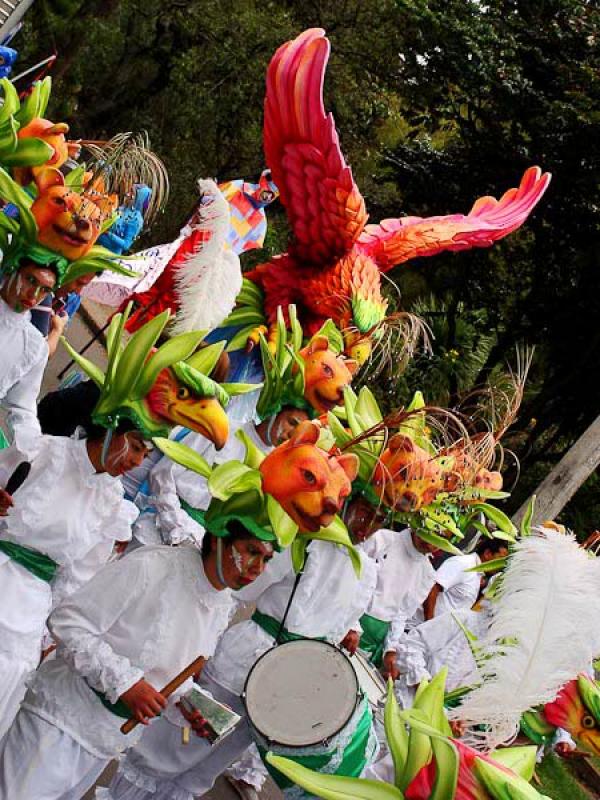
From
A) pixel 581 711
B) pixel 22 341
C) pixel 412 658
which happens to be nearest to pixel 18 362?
pixel 22 341

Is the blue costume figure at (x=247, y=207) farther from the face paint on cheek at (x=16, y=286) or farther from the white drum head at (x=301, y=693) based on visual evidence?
the white drum head at (x=301, y=693)

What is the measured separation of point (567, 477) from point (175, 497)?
3.68 m

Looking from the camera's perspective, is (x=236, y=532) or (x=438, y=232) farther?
(x=438, y=232)

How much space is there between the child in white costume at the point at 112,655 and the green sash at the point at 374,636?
1613 mm

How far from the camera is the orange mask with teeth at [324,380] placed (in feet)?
13.0

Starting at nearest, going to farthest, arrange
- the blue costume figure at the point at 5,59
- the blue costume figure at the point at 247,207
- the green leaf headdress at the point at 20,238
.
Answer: the green leaf headdress at the point at 20,238, the blue costume figure at the point at 5,59, the blue costume figure at the point at 247,207

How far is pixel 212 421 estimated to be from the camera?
3002mm

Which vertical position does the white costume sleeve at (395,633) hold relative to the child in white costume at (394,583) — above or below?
below

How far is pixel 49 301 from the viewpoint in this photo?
4.36 m

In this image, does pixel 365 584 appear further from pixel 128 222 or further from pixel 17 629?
pixel 128 222

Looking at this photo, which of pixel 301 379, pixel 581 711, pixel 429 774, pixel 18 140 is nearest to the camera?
pixel 429 774

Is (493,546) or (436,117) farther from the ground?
(436,117)

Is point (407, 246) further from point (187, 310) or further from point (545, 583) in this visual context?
point (545, 583)

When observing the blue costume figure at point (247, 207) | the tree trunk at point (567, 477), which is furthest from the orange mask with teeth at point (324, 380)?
the tree trunk at point (567, 477)
